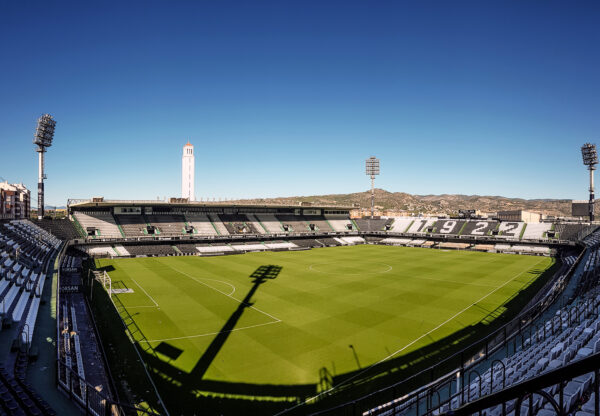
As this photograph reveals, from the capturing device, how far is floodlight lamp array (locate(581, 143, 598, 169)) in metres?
55.0

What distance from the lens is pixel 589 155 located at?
55562 mm

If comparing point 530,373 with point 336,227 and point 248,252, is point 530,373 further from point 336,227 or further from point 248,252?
point 336,227

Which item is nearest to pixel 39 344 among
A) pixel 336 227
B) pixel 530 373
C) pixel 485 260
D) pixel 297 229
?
pixel 530 373

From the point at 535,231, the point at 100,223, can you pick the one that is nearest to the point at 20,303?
the point at 100,223

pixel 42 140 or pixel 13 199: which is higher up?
pixel 42 140

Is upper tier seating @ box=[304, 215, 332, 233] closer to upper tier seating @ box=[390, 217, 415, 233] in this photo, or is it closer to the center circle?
upper tier seating @ box=[390, 217, 415, 233]

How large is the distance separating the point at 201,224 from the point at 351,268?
2843 cm

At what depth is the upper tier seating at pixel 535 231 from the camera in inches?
2171

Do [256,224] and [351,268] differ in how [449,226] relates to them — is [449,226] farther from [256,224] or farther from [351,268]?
[256,224]

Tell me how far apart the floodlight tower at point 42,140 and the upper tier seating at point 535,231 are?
73.1 m

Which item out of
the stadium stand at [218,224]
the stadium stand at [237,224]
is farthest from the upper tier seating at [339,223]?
the stadium stand at [218,224]

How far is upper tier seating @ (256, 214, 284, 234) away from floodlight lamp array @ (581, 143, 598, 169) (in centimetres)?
5140

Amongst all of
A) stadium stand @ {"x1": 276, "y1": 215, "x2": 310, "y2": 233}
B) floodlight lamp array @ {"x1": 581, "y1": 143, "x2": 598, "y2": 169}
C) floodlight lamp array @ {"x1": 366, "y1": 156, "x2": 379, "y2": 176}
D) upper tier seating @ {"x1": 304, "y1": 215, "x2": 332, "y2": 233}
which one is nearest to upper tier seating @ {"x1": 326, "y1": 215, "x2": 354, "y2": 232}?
upper tier seating @ {"x1": 304, "y1": 215, "x2": 332, "y2": 233}

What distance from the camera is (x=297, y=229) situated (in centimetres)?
6500
